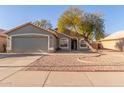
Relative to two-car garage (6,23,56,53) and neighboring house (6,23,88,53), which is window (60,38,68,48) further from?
two-car garage (6,23,56,53)

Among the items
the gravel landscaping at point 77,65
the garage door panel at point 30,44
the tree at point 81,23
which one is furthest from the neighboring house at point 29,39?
the gravel landscaping at point 77,65

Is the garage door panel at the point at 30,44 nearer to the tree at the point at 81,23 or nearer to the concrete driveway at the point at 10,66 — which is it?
the tree at the point at 81,23

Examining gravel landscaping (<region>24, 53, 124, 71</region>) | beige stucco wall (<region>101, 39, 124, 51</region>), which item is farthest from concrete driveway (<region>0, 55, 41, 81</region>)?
beige stucco wall (<region>101, 39, 124, 51</region>)

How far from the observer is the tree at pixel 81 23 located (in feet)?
111

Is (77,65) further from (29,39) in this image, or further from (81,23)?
(81,23)

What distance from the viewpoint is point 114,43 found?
35.5 metres

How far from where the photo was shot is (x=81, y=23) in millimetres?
33656

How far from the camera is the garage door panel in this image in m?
25.6

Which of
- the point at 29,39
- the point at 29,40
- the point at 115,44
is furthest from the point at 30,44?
the point at 115,44

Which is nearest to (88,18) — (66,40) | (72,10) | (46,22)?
(72,10)

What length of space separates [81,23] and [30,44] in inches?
454

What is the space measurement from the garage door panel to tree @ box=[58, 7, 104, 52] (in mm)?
9797
